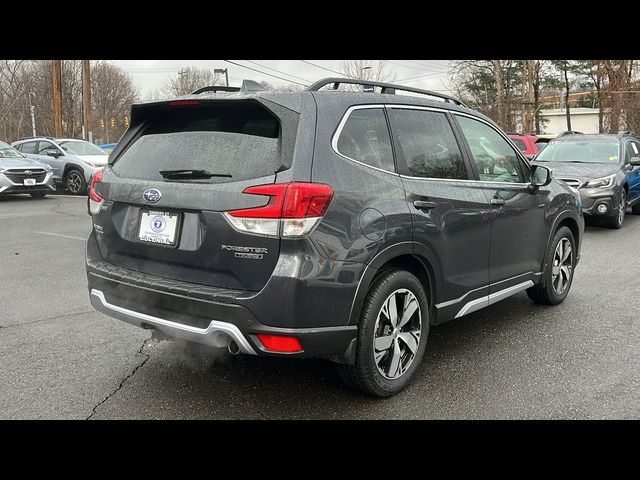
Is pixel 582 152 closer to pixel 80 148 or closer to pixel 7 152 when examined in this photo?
pixel 80 148

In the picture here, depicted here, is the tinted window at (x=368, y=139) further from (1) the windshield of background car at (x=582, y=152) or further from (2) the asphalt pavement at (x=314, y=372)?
(1) the windshield of background car at (x=582, y=152)

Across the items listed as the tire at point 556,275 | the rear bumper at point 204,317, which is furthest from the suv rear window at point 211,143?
the tire at point 556,275

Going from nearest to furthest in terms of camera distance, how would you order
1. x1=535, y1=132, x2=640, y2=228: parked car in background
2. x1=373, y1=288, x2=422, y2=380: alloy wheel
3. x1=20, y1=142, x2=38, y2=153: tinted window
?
x1=373, y1=288, x2=422, y2=380: alloy wheel
x1=535, y1=132, x2=640, y2=228: parked car in background
x1=20, y1=142, x2=38, y2=153: tinted window

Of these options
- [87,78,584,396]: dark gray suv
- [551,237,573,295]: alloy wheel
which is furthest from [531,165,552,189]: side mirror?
[87,78,584,396]: dark gray suv

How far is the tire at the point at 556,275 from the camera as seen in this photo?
16.8 ft

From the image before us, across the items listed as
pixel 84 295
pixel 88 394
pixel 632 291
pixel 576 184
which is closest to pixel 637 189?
pixel 576 184

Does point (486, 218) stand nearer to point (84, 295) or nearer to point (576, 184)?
point (84, 295)

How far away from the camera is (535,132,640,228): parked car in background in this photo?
975cm

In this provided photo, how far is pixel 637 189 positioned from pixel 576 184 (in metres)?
2.53

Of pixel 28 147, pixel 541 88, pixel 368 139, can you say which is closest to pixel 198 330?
pixel 368 139

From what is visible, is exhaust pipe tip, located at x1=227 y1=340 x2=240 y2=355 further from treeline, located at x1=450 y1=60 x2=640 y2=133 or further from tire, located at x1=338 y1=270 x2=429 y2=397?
treeline, located at x1=450 y1=60 x2=640 y2=133

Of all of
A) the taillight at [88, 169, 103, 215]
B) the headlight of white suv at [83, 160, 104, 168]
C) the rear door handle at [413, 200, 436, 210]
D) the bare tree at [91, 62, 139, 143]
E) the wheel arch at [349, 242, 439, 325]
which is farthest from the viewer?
the bare tree at [91, 62, 139, 143]

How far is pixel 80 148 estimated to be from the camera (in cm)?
1716

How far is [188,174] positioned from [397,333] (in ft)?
5.13
